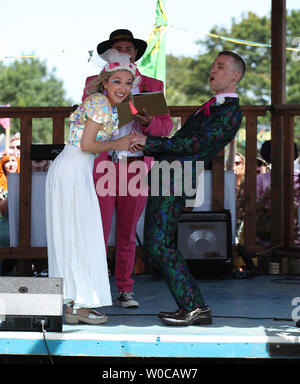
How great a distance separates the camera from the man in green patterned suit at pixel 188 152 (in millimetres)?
3838

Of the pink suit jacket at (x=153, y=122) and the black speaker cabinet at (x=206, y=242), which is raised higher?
the pink suit jacket at (x=153, y=122)

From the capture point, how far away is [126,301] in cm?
466

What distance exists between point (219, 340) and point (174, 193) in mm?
886

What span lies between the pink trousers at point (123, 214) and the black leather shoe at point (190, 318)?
36.7 inches

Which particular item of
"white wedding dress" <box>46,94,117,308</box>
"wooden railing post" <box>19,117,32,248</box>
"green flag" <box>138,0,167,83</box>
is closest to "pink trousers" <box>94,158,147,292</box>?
"white wedding dress" <box>46,94,117,308</box>

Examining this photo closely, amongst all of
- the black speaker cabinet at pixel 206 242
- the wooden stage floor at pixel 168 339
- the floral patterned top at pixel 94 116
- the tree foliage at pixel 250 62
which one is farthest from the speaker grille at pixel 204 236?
the tree foliage at pixel 250 62

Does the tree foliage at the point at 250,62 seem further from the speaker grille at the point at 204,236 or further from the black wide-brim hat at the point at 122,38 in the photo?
the black wide-brim hat at the point at 122,38

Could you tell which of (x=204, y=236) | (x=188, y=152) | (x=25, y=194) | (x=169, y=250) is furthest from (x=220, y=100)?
(x=25, y=194)

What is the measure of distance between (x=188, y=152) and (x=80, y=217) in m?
0.68

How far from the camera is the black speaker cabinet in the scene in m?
6.07

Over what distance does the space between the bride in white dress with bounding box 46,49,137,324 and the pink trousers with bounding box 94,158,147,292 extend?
2.54 feet

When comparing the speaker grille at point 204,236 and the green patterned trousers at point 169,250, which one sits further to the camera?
the speaker grille at point 204,236

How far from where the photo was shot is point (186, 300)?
3.91m
